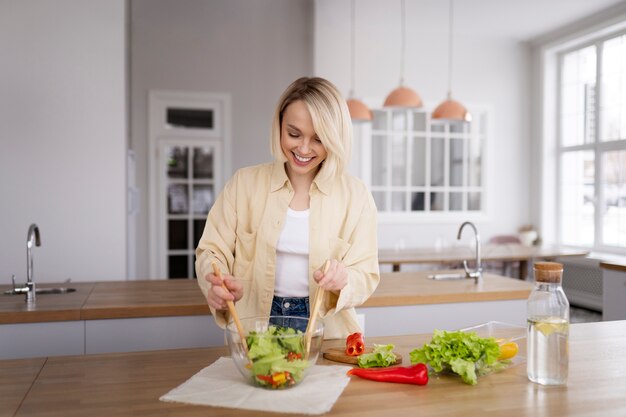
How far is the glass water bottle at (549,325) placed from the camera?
4.28 feet

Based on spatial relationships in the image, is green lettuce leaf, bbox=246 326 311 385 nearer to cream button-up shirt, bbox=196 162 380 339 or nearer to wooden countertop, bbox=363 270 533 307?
cream button-up shirt, bbox=196 162 380 339

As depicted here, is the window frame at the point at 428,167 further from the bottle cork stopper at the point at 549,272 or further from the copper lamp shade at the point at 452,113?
the bottle cork stopper at the point at 549,272

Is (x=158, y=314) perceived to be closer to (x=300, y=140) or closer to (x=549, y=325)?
(x=300, y=140)

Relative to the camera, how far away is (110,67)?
3.88 meters

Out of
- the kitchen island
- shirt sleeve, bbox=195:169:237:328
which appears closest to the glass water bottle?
shirt sleeve, bbox=195:169:237:328

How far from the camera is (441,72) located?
7.88 metres

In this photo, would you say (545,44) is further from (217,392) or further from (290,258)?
(217,392)

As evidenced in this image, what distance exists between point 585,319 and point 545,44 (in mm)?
3683

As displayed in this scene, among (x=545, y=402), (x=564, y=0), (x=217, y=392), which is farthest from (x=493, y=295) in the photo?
(x=564, y=0)

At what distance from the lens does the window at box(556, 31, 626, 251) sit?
7008 mm

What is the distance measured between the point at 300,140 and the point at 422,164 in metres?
6.27

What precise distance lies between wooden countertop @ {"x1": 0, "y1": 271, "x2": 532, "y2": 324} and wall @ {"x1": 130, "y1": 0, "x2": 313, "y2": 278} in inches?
160

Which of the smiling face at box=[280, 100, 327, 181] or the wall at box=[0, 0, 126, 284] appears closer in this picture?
the smiling face at box=[280, 100, 327, 181]

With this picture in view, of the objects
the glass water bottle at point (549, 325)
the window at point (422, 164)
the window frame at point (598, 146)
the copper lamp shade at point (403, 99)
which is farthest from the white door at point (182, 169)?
the glass water bottle at point (549, 325)
